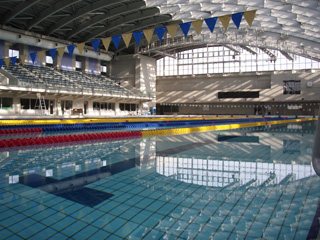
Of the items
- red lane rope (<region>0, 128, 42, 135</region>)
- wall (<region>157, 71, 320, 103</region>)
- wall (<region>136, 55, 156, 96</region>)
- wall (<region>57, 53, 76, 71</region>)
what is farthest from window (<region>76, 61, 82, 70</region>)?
red lane rope (<region>0, 128, 42, 135</region>)

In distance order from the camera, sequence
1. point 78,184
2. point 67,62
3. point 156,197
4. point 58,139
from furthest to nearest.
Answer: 1. point 67,62
2. point 58,139
3. point 78,184
4. point 156,197

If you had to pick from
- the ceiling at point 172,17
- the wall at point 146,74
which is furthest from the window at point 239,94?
the wall at point 146,74

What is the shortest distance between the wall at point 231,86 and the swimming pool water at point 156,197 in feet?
93.8

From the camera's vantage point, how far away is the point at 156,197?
3998 mm

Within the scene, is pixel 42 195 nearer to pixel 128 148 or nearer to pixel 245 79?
pixel 128 148

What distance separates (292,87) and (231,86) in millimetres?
6854

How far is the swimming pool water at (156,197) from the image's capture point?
295cm

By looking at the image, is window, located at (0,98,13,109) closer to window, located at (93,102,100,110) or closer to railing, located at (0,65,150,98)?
railing, located at (0,65,150,98)

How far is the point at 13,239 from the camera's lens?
2703 millimetres

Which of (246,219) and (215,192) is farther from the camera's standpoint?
(215,192)

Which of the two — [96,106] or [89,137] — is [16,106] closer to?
[96,106]

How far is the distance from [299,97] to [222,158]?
29537 mm

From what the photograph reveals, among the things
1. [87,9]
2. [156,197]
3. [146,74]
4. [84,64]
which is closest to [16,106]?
[87,9]

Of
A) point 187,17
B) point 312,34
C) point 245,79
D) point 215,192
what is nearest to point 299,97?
point 245,79
